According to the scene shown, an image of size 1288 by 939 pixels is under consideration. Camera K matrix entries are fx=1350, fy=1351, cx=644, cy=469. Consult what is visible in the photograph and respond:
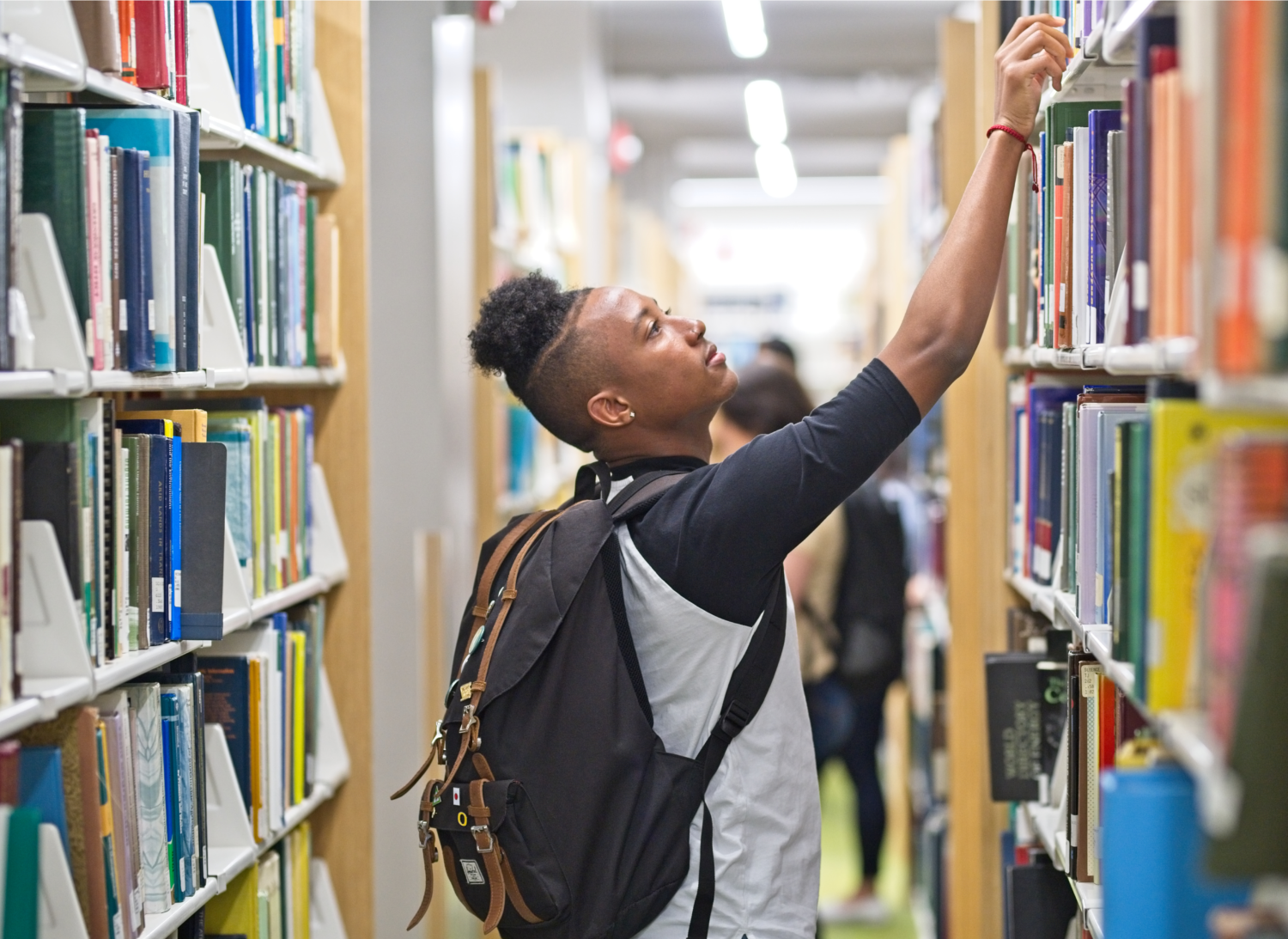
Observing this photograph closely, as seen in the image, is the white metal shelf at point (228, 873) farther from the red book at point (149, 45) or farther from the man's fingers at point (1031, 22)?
the man's fingers at point (1031, 22)

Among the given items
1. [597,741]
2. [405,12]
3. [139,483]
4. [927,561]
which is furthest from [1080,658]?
[927,561]

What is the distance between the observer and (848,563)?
359cm

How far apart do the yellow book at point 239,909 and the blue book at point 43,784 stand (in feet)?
2.23

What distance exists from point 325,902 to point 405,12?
1.91 m

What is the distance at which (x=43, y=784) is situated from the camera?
5.10ft

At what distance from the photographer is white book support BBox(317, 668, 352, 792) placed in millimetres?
2537

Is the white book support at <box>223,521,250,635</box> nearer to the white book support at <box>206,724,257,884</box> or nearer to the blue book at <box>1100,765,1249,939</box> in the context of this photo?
the white book support at <box>206,724,257,884</box>

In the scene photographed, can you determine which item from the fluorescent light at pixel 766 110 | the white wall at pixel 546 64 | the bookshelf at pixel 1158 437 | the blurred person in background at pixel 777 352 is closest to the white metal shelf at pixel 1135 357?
the bookshelf at pixel 1158 437

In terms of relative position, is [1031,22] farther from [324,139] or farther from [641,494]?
[324,139]

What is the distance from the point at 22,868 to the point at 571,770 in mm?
614

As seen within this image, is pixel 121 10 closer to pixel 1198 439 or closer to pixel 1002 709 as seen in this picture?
pixel 1198 439

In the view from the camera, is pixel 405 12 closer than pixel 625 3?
Yes

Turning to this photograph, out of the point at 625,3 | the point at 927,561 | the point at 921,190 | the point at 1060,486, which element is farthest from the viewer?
the point at 625,3

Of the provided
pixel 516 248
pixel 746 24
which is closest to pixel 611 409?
pixel 516 248
